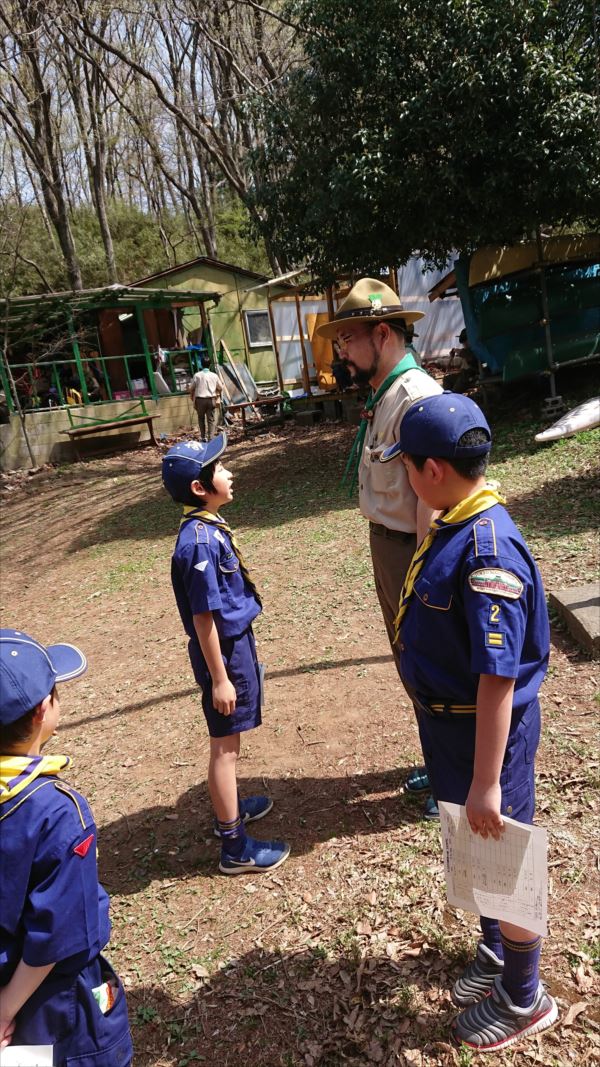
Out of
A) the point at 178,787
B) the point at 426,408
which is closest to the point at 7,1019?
the point at 426,408

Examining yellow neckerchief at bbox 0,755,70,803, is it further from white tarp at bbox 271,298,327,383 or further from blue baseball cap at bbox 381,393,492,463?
white tarp at bbox 271,298,327,383

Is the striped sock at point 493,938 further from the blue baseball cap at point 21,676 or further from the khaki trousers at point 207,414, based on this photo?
the khaki trousers at point 207,414

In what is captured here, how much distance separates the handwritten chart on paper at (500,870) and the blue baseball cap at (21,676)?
102 centimetres

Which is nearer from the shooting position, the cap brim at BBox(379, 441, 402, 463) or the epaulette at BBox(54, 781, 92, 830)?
the epaulette at BBox(54, 781, 92, 830)

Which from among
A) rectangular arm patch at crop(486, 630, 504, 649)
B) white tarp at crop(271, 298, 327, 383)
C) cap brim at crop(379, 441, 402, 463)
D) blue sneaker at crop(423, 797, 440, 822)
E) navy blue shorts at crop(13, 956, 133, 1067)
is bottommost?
blue sneaker at crop(423, 797, 440, 822)

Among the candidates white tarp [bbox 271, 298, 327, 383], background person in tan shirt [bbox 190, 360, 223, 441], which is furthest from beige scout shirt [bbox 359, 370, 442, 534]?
white tarp [bbox 271, 298, 327, 383]

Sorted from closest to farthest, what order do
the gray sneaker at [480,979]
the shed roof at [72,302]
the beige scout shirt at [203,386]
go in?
the gray sneaker at [480,979] → the beige scout shirt at [203,386] → the shed roof at [72,302]

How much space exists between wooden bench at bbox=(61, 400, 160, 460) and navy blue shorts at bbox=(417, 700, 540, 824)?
1479 centimetres

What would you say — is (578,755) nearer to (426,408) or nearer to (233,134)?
(426,408)

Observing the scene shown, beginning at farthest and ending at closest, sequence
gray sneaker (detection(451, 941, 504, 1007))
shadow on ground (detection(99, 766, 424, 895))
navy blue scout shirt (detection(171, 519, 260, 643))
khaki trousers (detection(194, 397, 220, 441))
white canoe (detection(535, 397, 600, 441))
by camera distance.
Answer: khaki trousers (detection(194, 397, 220, 441)) < white canoe (detection(535, 397, 600, 441)) < shadow on ground (detection(99, 766, 424, 895)) < navy blue scout shirt (detection(171, 519, 260, 643)) < gray sneaker (detection(451, 941, 504, 1007))

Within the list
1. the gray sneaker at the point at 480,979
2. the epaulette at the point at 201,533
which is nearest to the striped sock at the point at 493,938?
the gray sneaker at the point at 480,979

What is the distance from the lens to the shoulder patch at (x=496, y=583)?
1554mm

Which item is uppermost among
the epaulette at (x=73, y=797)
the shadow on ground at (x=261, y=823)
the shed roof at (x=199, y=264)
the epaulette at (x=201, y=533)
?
the shed roof at (x=199, y=264)

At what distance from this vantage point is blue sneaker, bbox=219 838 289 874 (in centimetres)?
285
